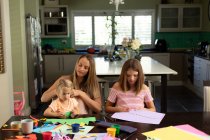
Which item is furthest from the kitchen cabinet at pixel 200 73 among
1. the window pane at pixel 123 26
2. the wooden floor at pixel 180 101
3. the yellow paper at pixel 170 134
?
the yellow paper at pixel 170 134

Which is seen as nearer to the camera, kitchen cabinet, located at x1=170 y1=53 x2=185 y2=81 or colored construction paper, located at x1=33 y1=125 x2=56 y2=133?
colored construction paper, located at x1=33 y1=125 x2=56 y2=133

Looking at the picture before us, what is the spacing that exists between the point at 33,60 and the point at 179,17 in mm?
4023

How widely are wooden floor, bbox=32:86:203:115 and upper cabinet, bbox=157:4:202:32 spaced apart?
1549 millimetres

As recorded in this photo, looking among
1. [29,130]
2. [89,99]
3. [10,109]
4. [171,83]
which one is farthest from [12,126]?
[171,83]

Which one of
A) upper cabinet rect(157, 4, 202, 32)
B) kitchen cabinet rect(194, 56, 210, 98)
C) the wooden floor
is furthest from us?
upper cabinet rect(157, 4, 202, 32)

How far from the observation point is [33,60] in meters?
5.14

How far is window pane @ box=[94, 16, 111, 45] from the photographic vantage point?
25.6 ft

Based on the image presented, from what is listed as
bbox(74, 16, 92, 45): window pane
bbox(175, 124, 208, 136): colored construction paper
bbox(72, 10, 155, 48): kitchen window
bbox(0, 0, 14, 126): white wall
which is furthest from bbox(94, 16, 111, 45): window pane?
bbox(175, 124, 208, 136): colored construction paper

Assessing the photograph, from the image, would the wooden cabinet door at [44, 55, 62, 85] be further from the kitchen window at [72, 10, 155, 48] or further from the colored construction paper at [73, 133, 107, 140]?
Answer: the colored construction paper at [73, 133, 107, 140]

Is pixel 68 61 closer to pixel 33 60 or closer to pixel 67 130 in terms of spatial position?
pixel 33 60

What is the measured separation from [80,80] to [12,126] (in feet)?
2.82

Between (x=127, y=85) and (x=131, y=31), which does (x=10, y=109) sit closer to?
(x=127, y=85)

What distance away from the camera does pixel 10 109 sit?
3506 mm

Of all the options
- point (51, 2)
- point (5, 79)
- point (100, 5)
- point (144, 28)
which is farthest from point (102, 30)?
point (5, 79)
